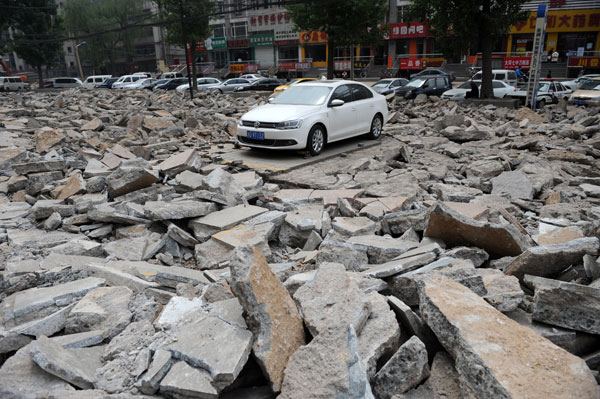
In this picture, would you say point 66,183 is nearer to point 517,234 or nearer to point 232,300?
point 232,300

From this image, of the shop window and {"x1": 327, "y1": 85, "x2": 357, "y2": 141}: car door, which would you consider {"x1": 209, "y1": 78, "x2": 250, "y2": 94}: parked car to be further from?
the shop window

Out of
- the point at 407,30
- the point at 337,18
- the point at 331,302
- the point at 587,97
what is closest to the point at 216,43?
the point at 407,30

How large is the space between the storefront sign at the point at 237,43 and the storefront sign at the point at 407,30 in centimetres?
2067

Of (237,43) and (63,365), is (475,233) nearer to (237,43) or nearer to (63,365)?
(63,365)

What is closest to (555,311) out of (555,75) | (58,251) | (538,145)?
(58,251)

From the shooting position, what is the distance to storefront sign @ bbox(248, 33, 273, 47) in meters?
54.8

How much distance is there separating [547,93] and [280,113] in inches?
625

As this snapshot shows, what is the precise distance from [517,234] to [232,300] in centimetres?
270

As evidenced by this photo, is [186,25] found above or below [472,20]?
above

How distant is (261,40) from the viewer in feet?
182

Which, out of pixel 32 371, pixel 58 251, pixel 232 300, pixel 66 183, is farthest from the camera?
pixel 66 183

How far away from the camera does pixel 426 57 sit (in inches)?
1767

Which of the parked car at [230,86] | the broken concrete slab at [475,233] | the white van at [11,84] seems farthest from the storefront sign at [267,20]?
the broken concrete slab at [475,233]

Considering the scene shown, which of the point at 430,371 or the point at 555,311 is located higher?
the point at 555,311
